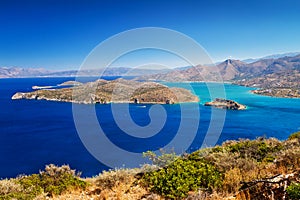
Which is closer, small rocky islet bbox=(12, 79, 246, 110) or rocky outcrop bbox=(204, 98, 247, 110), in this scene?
rocky outcrop bbox=(204, 98, 247, 110)

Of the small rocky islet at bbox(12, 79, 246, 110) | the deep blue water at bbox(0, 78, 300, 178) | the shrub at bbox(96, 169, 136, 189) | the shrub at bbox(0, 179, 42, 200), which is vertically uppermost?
the shrub at bbox(0, 179, 42, 200)

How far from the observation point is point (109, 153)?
37.2 meters

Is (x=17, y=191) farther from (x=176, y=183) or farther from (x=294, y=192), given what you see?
(x=294, y=192)

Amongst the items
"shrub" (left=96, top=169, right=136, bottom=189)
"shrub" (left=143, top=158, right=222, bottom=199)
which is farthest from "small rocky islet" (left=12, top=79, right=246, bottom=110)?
"shrub" (left=143, top=158, right=222, bottom=199)

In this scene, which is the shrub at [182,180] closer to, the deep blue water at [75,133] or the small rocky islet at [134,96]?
the deep blue water at [75,133]

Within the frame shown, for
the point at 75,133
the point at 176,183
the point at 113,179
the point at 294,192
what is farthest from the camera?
the point at 75,133

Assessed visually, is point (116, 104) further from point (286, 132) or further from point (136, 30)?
point (136, 30)

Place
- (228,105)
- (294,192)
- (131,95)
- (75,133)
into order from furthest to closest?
(131,95) → (228,105) → (75,133) → (294,192)

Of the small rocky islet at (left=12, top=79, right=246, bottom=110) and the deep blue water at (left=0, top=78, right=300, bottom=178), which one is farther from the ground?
the small rocky islet at (left=12, top=79, right=246, bottom=110)

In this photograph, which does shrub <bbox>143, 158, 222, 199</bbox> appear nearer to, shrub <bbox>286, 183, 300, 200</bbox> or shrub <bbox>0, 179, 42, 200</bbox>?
shrub <bbox>286, 183, 300, 200</bbox>

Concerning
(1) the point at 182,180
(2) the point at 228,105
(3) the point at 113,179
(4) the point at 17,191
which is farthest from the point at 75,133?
(1) the point at 182,180

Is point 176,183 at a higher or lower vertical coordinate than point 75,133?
higher

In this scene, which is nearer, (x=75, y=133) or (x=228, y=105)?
(x=75, y=133)

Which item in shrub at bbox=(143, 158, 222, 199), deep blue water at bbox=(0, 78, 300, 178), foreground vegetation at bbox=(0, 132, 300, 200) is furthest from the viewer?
deep blue water at bbox=(0, 78, 300, 178)
